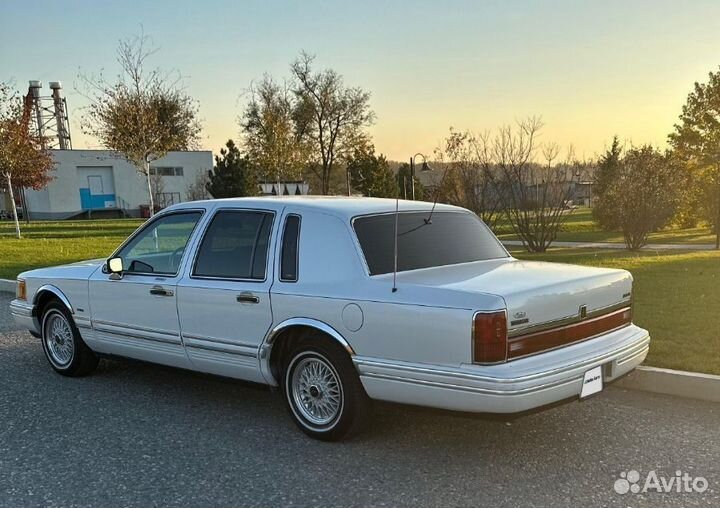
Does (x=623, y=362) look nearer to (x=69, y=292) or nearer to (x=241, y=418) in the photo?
(x=241, y=418)

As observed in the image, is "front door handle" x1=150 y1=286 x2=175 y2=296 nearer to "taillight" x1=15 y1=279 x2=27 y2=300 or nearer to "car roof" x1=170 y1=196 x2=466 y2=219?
"car roof" x1=170 y1=196 x2=466 y2=219

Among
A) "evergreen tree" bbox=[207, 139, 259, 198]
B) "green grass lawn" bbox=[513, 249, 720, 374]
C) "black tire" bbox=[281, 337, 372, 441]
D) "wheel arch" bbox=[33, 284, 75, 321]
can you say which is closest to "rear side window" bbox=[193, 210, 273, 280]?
"black tire" bbox=[281, 337, 372, 441]

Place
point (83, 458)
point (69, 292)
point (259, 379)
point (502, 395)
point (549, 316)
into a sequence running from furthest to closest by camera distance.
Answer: point (69, 292) → point (259, 379) → point (83, 458) → point (549, 316) → point (502, 395)

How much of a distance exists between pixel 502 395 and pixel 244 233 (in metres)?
2.22

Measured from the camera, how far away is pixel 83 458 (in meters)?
3.92

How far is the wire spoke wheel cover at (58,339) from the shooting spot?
5766 millimetres

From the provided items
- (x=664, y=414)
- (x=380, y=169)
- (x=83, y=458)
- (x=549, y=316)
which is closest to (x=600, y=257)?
(x=664, y=414)

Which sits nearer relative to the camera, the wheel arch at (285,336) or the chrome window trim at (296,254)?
the wheel arch at (285,336)

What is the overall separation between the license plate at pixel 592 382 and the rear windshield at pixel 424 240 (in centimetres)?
117

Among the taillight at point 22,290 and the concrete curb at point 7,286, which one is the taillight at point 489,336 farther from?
the concrete curb at point 7,286

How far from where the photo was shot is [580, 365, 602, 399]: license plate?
368 cm

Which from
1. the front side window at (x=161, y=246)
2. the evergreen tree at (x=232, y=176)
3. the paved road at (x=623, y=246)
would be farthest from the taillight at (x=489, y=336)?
the evergreen tree at (x=232, y=176)

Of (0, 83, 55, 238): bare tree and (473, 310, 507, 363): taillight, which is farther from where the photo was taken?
(0, 83, 55, 238): bare tree

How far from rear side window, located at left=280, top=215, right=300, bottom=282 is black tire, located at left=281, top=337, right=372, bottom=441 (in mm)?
462
